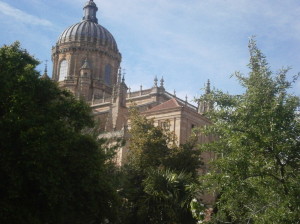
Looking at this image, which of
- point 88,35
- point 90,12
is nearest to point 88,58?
point 88,35

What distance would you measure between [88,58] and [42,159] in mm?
44752

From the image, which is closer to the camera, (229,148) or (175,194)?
(229,148)

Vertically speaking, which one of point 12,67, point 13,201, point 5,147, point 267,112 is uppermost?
point 12,67

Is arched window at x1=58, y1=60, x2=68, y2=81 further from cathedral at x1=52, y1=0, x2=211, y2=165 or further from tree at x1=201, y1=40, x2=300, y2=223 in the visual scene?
tree at x1=201, y1=40, x2=300, y2=223

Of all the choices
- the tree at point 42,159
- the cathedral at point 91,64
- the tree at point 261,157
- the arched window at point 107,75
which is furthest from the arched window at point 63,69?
the tree at point 261,157

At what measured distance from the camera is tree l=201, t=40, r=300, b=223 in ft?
45.3

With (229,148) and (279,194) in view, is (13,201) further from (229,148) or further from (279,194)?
(279,194)

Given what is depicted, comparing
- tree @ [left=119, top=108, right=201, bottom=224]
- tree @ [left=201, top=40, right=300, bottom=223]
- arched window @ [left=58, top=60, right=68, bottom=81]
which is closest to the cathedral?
arched window @ [left=58, top=60, right=68, bottom=81]

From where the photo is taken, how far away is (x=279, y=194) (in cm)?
1383

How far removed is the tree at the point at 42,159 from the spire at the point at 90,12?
1819 inches

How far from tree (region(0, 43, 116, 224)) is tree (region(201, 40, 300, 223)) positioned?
5.19 m

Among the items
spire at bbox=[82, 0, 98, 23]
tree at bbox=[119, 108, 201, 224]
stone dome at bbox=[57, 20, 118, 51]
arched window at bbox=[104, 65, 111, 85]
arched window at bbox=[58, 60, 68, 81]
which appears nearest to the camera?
tree at bbox=[119, 108, 201, 224]

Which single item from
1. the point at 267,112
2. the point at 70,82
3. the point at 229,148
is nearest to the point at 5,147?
the point at 229,148

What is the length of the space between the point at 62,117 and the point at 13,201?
5.05m
